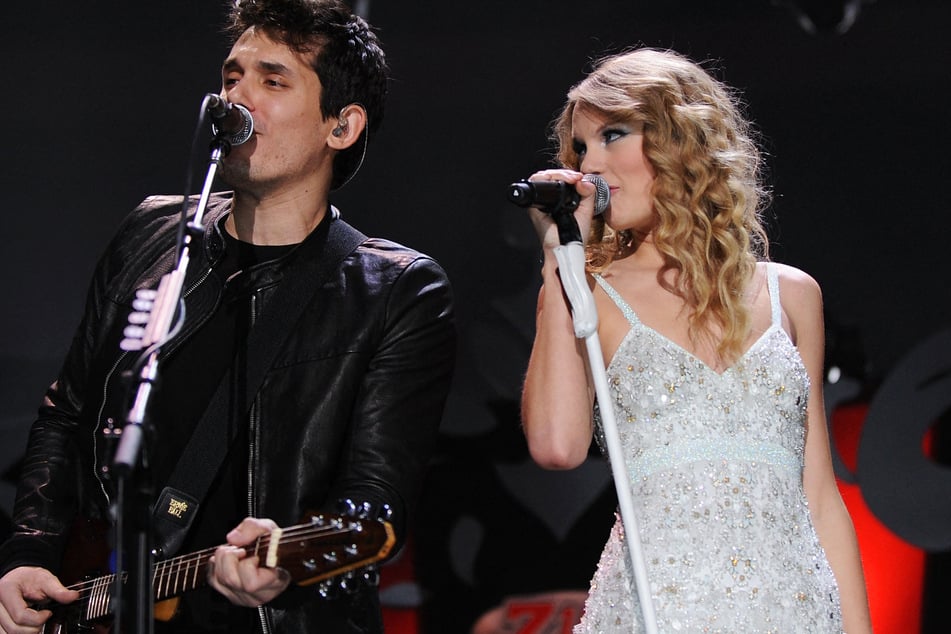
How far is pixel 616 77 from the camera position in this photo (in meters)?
2.39

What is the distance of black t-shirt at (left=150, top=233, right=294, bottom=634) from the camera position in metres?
2.26

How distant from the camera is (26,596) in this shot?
2.34 metres

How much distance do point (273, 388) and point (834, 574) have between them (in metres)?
1.18

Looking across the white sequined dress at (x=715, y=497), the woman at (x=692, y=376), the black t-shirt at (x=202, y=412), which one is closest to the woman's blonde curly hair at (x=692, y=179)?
the woman at (x=692, y=376)

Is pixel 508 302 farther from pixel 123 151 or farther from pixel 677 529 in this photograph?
pixel 677 529

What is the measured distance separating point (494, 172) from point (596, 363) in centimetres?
203

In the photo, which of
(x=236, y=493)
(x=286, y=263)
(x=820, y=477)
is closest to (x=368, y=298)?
(x=286, y=263)

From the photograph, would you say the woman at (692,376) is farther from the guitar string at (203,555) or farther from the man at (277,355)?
the guitar string at (203,555)

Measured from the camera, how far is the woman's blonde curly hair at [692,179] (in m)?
2.32

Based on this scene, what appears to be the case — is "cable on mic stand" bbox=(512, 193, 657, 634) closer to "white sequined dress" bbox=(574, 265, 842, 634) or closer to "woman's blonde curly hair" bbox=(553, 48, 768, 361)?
"white sequined dress" bbox=(574, 265, 842, 634)

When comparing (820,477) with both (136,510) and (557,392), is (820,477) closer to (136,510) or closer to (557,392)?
(557,392)

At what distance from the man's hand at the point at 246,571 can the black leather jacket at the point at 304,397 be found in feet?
0.85

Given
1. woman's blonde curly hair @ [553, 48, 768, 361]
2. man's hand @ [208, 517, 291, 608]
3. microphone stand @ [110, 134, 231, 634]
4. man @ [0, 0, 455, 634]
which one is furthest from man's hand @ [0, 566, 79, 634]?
woman's blonde curly hair @ [553, 48, 768, 361]

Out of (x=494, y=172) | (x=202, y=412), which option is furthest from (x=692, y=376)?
(x=494, y=172)
